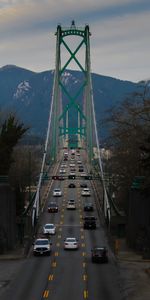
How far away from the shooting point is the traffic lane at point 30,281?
2976 centimetres

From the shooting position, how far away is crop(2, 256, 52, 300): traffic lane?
2976cm

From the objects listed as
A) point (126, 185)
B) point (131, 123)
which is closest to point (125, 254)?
point (131, 123)

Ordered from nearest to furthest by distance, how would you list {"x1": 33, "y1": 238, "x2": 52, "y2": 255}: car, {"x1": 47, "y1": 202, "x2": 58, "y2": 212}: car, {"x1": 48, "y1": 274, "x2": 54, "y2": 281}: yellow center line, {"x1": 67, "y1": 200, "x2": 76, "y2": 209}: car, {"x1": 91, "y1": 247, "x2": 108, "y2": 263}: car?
{"x1": 48, "y1": 274, "x2": 54, "y2": 281}: yellow center line, {"x1": 91, "y1": 247, "x2": 108, "y2": 263}: car, {"x1": 33, "y1": 238, "x2": 52, "y2": 255}: car, {"x1": 47, "y1": 202, "x2": 58, "y2": 212}: car, {"x1": 67, "y1": 200, "x2": 76, "y2": 209}: car

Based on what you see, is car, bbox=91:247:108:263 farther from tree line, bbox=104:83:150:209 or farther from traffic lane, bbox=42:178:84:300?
tree line, bbox=104:83:150:209

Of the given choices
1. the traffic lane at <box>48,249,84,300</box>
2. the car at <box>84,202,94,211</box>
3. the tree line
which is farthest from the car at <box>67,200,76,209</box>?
the traffic lane at <box>48,249,84,300</box>

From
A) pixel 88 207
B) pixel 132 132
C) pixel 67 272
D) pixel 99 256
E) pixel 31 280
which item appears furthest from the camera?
pixel 88 207

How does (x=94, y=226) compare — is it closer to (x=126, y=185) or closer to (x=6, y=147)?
(x=126, y=185)

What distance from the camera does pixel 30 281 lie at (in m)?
34.7

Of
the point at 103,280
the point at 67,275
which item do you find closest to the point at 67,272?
the point at 67,275

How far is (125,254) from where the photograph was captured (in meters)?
46.6

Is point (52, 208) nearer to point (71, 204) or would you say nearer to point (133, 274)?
point (71, 204)

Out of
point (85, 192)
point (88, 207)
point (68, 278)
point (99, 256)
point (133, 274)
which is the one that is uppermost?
point (85, 192)

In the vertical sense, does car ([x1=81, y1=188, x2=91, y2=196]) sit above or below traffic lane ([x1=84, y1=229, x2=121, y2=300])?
above

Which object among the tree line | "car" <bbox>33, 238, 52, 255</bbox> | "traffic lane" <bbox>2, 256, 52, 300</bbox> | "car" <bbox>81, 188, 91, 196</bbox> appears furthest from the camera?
"car" <bbox>81, 188, 91, 196</bbox>
